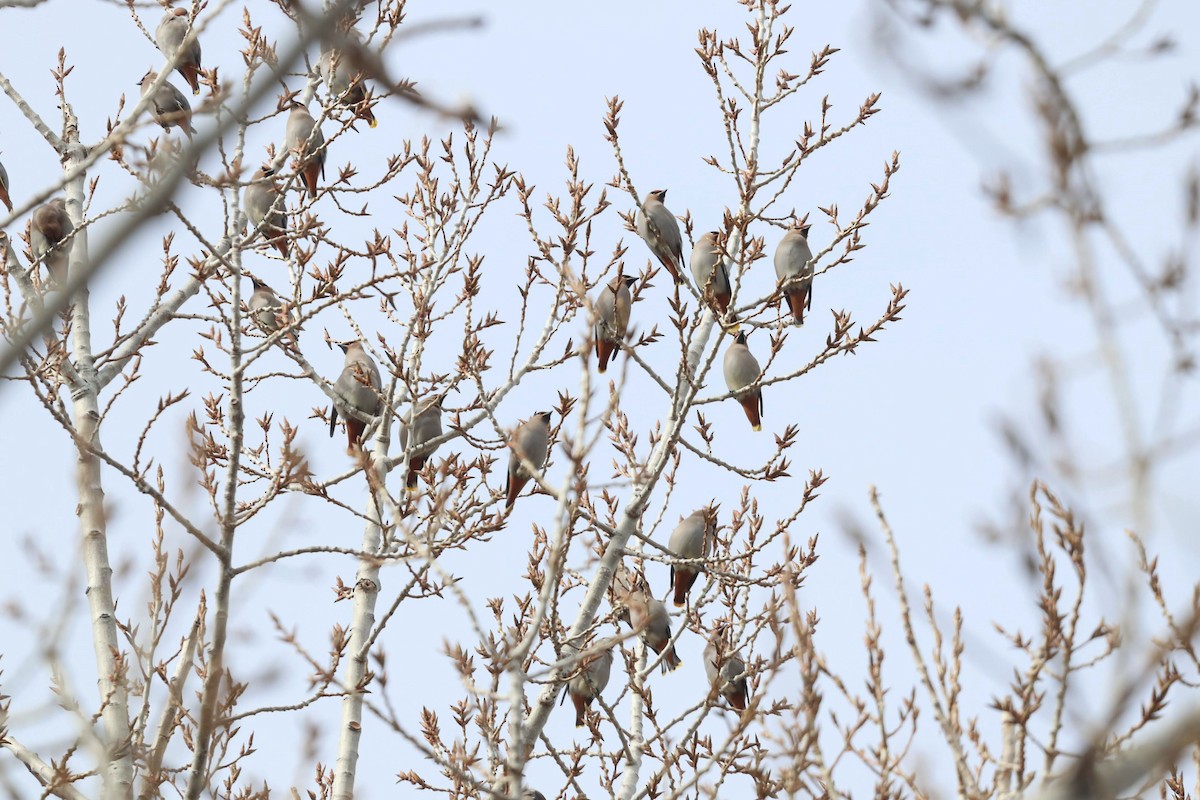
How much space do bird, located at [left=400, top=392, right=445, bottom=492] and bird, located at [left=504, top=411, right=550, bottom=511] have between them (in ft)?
Result: 1.34

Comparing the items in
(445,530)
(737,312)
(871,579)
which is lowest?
(871,579)

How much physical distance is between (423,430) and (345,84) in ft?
6.86

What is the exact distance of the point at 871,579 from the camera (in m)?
3.19

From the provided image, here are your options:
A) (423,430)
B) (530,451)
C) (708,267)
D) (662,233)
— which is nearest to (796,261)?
(708,267)

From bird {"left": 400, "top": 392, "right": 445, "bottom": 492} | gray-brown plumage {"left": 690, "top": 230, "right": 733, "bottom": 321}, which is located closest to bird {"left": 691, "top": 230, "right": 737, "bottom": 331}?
gray-brown plumage {"left": 690, "top": 230, "right": 733, "bottom": 321}

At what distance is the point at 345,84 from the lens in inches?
290

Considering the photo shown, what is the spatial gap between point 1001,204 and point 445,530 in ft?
12.1

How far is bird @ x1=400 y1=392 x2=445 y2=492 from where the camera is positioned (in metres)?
6.03

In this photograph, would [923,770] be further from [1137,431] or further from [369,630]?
[369,630]

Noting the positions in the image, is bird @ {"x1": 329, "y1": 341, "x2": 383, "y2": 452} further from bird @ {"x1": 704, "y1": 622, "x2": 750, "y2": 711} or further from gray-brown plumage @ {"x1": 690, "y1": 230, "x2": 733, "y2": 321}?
bird @ {"x1": 704, "y1": 622, "x2": 750, "y2": 711}

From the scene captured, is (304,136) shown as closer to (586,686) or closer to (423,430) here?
(423,430)

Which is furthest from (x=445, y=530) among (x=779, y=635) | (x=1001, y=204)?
(x=1001, y=204)

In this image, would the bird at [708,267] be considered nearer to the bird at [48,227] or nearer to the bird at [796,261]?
the bird at [796,261]

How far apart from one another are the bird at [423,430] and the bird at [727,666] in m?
1.49
